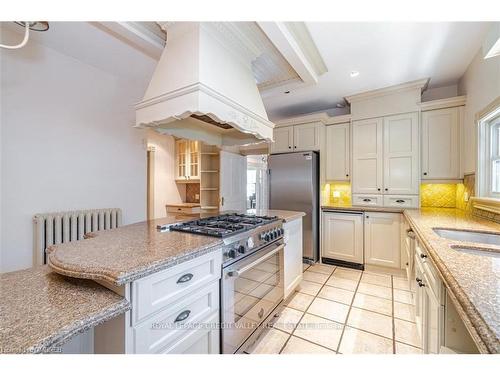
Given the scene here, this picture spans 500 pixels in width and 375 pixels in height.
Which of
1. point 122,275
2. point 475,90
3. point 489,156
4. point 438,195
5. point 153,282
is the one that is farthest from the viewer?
point 438,195

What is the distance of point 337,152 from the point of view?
3.36 m

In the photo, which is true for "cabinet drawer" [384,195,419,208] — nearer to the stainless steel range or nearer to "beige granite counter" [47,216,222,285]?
the stainless steel range

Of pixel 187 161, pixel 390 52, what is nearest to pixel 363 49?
pixel 390 52

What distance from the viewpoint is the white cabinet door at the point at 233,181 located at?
3.85m

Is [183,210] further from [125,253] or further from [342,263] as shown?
[125,253]

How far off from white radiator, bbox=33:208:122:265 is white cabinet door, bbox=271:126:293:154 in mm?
2492

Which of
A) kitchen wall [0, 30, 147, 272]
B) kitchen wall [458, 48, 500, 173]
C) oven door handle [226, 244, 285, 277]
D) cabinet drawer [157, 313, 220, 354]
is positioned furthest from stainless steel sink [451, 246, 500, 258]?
kitchen wall [0, 30, 147, 272]

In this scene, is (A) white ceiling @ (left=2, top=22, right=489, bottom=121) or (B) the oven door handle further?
(A) white ceiling @ (left=2, top=22, right=489, bottom=121)

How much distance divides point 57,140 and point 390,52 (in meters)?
3.38

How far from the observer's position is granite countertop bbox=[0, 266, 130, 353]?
0.57 meters

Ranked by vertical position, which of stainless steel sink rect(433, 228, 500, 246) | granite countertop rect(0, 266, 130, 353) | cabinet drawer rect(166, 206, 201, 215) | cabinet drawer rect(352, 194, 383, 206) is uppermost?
cabinet drawer rect(352, 194, 383, 206)

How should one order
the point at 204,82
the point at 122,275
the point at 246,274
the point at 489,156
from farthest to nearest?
the point at 489,156, the point at 246,274, the point at 204,82, the point at 122,275

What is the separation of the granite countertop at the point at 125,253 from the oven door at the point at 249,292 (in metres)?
0.29
